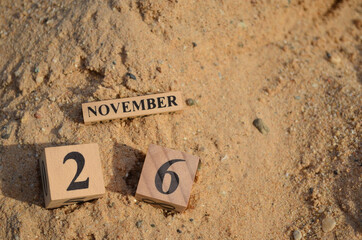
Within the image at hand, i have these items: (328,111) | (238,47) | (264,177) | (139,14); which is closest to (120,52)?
(139,14)

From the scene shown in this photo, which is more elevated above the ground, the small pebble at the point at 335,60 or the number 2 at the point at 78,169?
the small pebble at the point at 335,60

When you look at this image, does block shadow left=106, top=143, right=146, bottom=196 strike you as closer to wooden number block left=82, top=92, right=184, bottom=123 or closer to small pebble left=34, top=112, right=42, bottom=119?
wooden number block left=82, top=92, right=184, bottom=123

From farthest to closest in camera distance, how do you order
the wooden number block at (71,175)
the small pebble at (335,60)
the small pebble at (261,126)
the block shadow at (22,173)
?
the small pebble at (335,60) < the small pebble at (261,126) < the block shadow at (22,173) < the wooden number block at (71,175)

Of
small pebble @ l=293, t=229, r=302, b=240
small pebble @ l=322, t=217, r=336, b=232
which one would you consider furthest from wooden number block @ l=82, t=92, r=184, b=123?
small pebble @ l=322, t=217, r=336, b=232

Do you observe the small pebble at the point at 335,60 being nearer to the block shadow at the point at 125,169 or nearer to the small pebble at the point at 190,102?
the small pebble at the point at 190,102

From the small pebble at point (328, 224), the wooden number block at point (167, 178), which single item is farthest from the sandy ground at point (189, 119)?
the wooden number block at point (167, 178)
